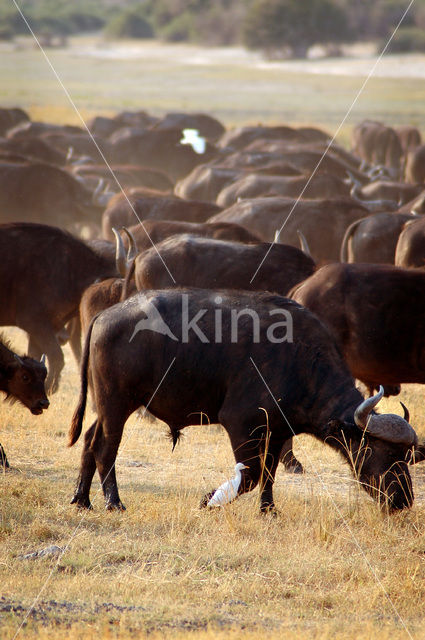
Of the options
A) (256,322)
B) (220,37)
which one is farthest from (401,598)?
(220,37)

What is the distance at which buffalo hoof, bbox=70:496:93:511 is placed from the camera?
654cm

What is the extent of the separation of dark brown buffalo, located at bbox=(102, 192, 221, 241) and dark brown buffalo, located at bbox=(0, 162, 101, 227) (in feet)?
5.01

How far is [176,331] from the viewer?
256 inches

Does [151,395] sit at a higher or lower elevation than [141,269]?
higher

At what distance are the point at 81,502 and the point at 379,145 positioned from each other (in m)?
27.6

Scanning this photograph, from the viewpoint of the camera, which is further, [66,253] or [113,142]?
[113,142]

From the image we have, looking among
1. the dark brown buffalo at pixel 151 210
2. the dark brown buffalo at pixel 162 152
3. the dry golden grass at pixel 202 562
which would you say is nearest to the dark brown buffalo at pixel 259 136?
the dark brown buffalo at pixel 162 152

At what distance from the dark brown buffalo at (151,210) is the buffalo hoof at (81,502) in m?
8.80

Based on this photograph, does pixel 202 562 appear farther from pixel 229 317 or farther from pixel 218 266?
pixel 218 266

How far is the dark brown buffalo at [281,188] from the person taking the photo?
734 inches

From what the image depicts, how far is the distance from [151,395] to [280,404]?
0.91m

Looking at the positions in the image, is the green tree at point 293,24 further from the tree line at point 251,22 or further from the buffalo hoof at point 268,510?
the buffalo hoof at point 268,510

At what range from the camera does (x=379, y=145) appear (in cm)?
3238

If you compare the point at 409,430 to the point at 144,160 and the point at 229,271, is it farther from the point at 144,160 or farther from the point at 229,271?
the point at 144,160
